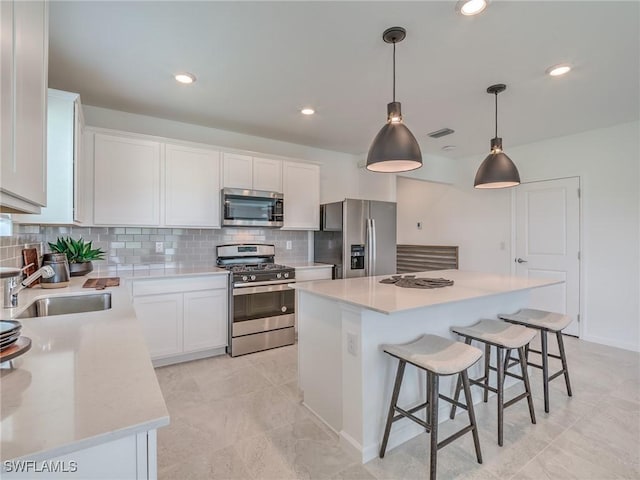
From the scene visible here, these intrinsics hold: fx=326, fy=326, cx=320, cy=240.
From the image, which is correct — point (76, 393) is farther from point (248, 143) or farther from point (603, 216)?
point (603, 216)

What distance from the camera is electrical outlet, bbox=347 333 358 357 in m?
1.85

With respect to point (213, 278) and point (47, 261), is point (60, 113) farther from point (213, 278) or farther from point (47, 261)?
point (213, 278)

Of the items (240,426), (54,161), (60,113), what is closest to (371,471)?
(240,426)

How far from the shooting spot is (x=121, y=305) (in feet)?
5.98

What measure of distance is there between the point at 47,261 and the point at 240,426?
1.83m

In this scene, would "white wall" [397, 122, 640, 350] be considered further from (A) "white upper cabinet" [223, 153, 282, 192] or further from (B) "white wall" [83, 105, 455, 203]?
(A) "white upper cabinet" [223, 153, 282, 192]

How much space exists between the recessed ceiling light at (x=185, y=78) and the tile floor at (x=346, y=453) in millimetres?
2522

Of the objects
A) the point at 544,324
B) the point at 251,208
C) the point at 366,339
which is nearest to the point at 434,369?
the point at 366,339

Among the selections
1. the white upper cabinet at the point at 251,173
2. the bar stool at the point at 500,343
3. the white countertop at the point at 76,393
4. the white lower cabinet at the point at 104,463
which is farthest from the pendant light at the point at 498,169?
the white lower cabinet at the point at 104,463

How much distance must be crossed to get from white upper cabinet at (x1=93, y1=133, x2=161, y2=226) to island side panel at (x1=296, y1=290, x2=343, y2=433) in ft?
6.28

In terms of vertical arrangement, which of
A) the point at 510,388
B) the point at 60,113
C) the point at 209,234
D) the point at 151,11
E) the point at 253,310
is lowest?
the point at 510,388

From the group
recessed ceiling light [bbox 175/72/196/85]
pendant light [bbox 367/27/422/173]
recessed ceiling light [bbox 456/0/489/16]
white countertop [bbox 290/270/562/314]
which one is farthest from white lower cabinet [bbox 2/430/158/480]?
recessed ceiling light [bbox 175/72/196/85]

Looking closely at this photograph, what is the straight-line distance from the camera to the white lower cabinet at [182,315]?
9.91 ft

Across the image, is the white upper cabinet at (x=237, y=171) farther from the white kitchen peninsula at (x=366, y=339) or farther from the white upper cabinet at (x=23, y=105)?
the white upper cabinet at (x=23, y=105)
